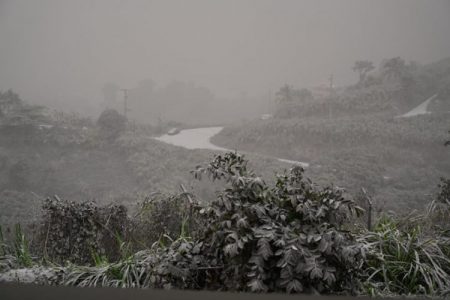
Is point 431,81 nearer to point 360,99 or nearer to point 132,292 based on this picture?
point 360,99

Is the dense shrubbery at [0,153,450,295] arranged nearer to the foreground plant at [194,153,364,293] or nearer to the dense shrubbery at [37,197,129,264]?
the foreground plant at [194,153,364,293]

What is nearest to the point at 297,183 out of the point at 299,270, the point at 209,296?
the point at 299,270

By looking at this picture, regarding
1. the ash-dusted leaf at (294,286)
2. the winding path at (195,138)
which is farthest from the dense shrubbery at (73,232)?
the winding path at (195,138)

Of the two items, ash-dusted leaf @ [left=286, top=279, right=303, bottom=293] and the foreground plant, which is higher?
the foreground plant

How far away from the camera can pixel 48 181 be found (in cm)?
497

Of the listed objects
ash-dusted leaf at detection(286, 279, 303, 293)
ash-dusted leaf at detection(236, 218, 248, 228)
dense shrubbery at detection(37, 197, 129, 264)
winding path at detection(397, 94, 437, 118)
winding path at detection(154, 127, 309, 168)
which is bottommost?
dense shrubbery at detection(37, 197, 129, 264)

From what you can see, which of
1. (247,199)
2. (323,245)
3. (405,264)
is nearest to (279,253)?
(323,245)

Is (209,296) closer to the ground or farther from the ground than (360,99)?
closer to the ground

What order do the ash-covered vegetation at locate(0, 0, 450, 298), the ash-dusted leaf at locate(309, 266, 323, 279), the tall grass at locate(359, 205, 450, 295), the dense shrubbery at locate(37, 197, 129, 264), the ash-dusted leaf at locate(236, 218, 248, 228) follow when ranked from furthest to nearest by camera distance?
the ash-covered vegetation at locate(0, 0, 450, 298)
the dense shrubbery at locate(37, 197, 129, 264)
the tall grass at locate(359, 205, 450, 295)
the ash-dusted leaf at locate(236, 218, 248, 228)
the ash-dusted leaf at locate(309, 266, 323, 279)

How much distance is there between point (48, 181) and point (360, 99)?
13.9 feet

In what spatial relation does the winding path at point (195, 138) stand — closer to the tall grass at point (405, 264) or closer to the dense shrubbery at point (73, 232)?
the dense shrubbery at point (73, 232)

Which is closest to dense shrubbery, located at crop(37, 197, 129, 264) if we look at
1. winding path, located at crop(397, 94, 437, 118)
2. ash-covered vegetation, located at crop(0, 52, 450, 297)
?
ash-covered vegetation, located at crop(0, 52, 450, 297)

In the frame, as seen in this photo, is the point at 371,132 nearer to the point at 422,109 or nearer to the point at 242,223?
the point at 422,109

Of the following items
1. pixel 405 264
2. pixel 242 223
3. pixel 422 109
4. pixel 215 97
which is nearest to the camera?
pixel 242 223
